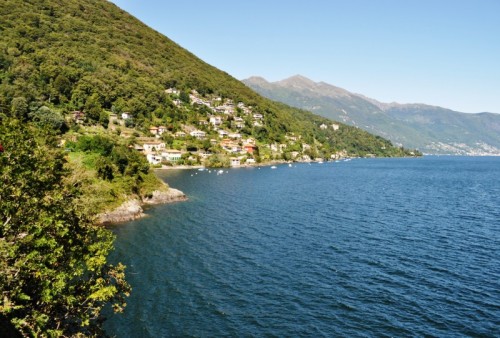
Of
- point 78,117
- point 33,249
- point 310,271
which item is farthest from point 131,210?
point 78,117

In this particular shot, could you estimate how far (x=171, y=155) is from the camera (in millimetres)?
186500

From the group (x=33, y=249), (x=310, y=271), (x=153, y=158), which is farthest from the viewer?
(x=153, y=158)

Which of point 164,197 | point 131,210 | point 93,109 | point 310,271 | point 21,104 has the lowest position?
point 131,210

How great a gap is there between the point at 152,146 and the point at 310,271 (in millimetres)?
151949

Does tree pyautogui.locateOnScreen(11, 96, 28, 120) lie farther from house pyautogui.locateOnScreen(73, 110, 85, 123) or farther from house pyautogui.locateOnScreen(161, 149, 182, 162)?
house pyautogui.locateOnScreen(161, 149, 182, 162)

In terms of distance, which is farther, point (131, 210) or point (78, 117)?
point (78, 117)

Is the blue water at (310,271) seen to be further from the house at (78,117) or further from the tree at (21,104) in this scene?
the house at (78,117)

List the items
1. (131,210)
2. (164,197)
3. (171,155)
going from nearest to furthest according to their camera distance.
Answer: (131,210), (164,197), (171,155)

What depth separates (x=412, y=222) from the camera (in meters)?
75.1

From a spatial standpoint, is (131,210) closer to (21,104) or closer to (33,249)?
(33,249)

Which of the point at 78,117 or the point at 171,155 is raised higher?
the point at 78,117

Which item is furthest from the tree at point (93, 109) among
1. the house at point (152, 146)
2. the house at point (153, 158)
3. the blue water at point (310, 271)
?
the blue water at point (310, 271)

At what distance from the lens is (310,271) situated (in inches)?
1836

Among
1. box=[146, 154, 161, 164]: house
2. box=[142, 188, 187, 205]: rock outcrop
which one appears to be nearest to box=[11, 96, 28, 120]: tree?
box=[146, 154, 161, 164]: house
